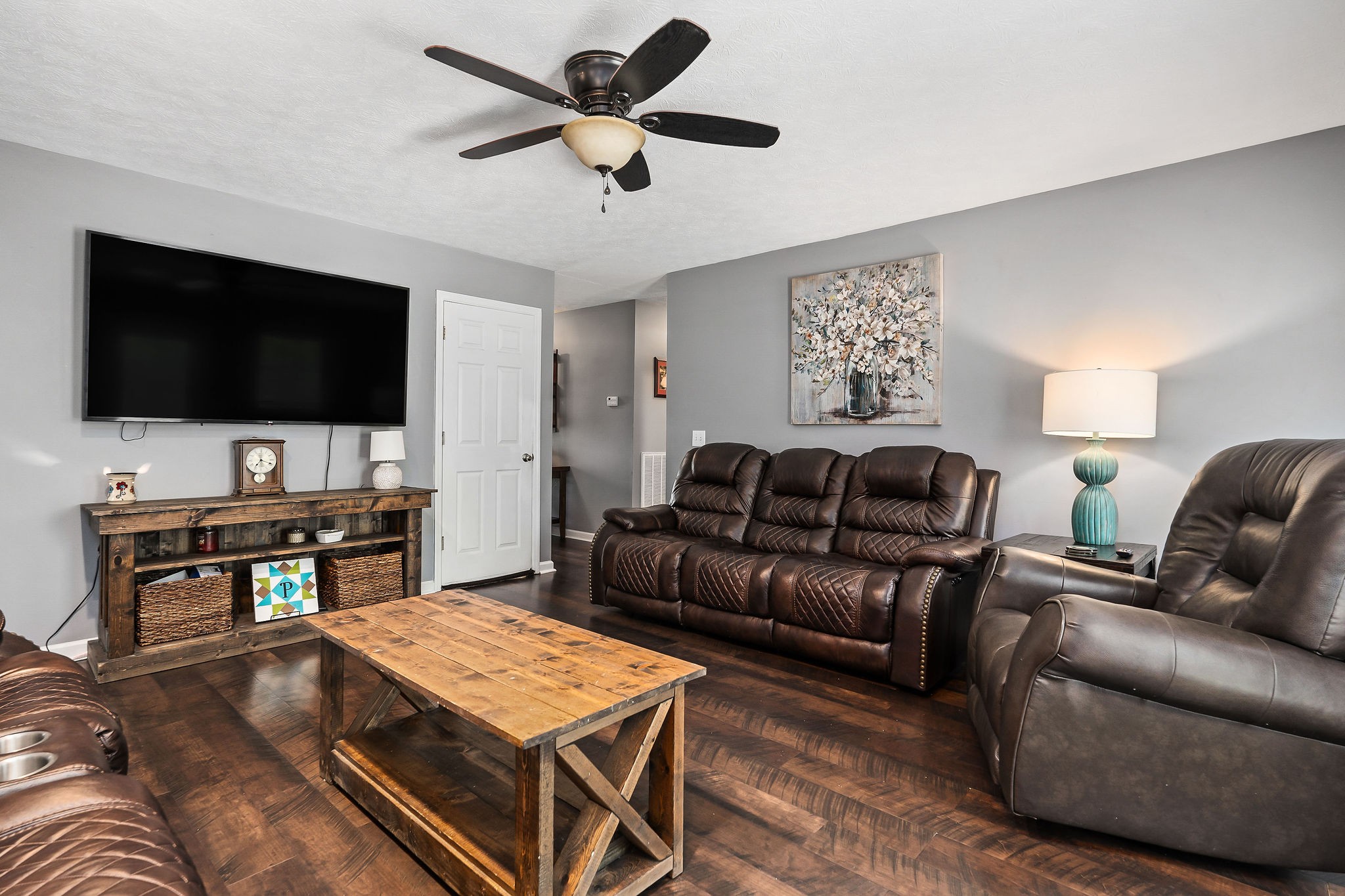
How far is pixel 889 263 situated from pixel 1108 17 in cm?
202

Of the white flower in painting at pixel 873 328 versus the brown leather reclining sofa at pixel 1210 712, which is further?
the white flower in painting at pixel 873 328

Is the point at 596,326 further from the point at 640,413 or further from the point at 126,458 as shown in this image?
the point at 126,458

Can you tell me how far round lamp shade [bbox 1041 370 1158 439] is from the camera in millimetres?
2797

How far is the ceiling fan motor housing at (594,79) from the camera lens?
2162 mm

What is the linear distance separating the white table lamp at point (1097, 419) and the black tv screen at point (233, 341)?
3.79m

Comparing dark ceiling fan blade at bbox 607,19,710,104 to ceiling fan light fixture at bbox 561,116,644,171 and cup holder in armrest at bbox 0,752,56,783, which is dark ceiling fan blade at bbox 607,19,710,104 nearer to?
ceiling fan light fixture at bbox 561,116,644,171

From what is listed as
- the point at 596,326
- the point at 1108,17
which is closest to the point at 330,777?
the point at 1108,17

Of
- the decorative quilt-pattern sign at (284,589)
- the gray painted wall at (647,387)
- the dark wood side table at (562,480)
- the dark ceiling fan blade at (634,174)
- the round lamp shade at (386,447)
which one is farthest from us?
the dark wood side table at (562,480)

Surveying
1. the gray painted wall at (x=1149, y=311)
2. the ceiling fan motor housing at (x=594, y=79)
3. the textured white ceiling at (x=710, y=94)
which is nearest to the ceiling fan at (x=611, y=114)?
the ceiling fan motor housing at (x=594, y=79)

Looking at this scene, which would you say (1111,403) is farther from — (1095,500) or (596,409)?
(596,409)

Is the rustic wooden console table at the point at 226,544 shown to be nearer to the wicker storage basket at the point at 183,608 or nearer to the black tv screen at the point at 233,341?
the wicker storage basket at the point at 183,608

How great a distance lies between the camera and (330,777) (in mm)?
2090

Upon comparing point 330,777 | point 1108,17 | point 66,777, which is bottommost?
point 330,777

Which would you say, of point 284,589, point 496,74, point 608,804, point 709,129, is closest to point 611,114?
point 709,129
